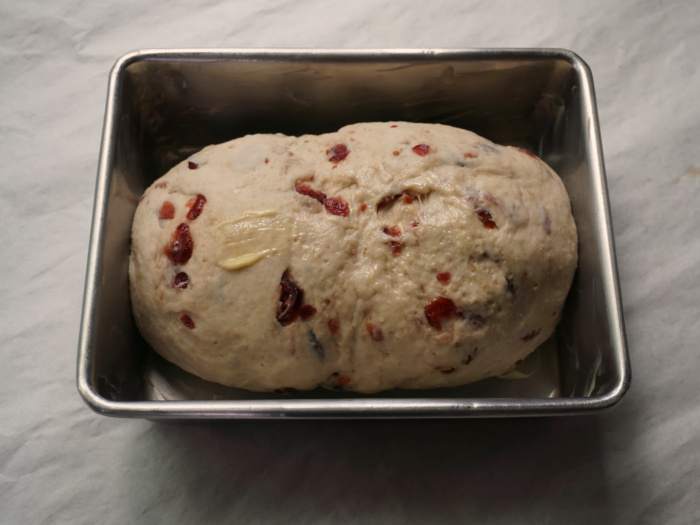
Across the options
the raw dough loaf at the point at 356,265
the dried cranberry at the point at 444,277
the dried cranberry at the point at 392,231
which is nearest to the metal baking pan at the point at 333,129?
the raw dough loaf at the point at 356,265

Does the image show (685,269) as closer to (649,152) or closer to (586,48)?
(649,152)

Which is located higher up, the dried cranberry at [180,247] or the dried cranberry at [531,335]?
the dried cranberry at [180,247]

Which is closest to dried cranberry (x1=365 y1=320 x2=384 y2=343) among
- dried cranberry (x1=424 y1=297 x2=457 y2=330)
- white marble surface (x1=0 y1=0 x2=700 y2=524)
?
dried cranberry (x1=424 y1=297 x2=457 y2=330)

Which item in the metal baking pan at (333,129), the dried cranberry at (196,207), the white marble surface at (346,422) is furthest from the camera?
the white marble surface at (346,422)

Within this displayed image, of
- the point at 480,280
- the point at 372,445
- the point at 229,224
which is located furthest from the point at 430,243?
the point at 372,445

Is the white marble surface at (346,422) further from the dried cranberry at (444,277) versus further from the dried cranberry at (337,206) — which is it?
the dried cranberry at (337,206)
